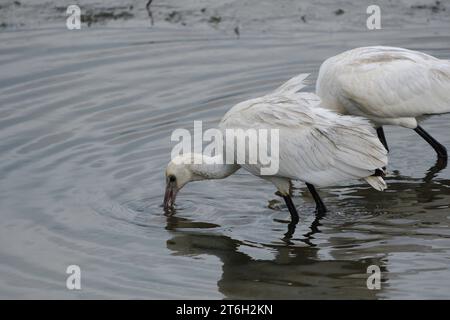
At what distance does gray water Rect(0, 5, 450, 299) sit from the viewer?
9234mm

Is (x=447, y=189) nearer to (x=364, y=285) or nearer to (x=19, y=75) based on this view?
(x=364, y=285)

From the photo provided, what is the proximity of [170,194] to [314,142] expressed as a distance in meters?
1.54

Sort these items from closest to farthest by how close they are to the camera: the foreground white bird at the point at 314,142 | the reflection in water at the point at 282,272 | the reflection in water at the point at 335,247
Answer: the reflection in water at the point at 282,272 → the reflection in water at the point at 335,247 → the foreground white bird at the point at 314,142

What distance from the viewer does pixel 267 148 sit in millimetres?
10008

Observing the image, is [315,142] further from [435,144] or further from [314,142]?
[435,144]

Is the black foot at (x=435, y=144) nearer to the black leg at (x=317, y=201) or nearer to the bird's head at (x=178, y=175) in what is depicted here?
the black leg at (x=317, y=201)

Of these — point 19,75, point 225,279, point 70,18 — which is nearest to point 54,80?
point 19,75

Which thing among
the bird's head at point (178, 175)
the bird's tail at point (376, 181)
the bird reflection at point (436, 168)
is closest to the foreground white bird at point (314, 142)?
the bird's tail at point (376, 181)

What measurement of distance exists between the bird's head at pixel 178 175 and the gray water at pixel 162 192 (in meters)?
0.17

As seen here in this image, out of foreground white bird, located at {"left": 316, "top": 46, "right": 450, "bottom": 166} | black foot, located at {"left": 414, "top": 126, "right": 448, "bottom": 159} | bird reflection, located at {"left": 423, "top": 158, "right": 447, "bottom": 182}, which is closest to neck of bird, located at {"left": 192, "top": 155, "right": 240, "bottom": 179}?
foreground white bird, located at {"left": 316, "top": 46, "right": 450, "bottom": 166}

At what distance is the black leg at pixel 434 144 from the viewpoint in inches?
461

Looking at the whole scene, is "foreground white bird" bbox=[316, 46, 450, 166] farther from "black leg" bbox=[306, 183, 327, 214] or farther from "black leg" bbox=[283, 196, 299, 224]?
"black leg" bbox=[283, 196, 299, 224]

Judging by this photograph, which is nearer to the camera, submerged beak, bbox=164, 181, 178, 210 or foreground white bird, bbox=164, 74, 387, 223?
foreground white bird, bbox=164, 74, 387, 223
